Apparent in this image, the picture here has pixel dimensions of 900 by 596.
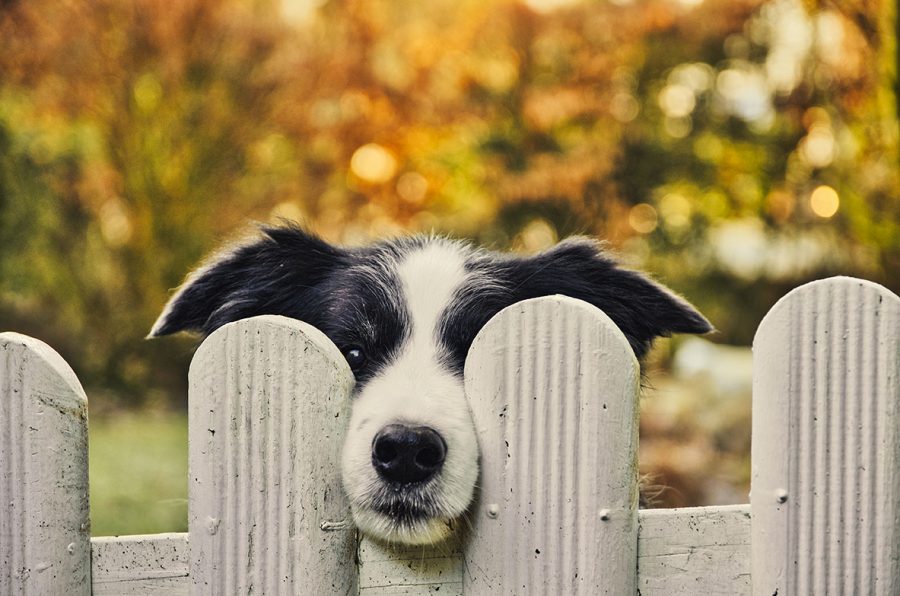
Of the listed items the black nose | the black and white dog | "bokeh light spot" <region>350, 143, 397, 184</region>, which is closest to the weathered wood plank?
the black nose

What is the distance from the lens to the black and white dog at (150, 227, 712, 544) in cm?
204

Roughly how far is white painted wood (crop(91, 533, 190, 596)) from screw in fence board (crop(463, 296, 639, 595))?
49cm

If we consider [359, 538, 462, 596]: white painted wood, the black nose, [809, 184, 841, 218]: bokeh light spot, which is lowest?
[359, 538, 462, 596]: white painted wood

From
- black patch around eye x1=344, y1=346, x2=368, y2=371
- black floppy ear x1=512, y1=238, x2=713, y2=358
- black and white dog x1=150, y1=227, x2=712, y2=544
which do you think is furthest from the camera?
black floppy ear x1=512, y1=238, x2=713, y2=358

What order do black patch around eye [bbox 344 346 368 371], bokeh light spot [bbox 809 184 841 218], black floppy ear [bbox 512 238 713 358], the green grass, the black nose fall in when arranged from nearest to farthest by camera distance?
the black nose → black patch around eye [bbox 344 346 368 371] → black floppy ear [bbox 512 238 713 358] → the green grass → bokeh light spot [bbox 809 184 841 218]

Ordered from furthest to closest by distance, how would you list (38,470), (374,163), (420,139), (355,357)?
(420,139)
(374,163)
(355,357)
(38,470)

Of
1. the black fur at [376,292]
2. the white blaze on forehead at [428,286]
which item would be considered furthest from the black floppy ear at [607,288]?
the white blaze on forehead at [428,286]

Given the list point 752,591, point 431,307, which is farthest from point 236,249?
point 752,591

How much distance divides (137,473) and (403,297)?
5.63 m

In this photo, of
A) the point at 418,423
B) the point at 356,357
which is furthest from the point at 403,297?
the point at 418,423

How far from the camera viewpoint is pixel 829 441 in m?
1.41

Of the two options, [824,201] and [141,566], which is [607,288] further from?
[824,201]

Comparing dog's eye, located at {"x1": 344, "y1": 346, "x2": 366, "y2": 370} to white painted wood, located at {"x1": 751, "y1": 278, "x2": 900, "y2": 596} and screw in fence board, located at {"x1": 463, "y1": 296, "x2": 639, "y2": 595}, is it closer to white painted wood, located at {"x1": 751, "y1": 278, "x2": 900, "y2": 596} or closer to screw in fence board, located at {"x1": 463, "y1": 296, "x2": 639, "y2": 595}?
screw in fence board, located at {"x1": 463, "y1": 296, "x2": 639, "y2": 595}

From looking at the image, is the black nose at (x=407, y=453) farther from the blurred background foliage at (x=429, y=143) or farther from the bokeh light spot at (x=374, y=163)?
the bokeh light spot at (x=374, y=163)
